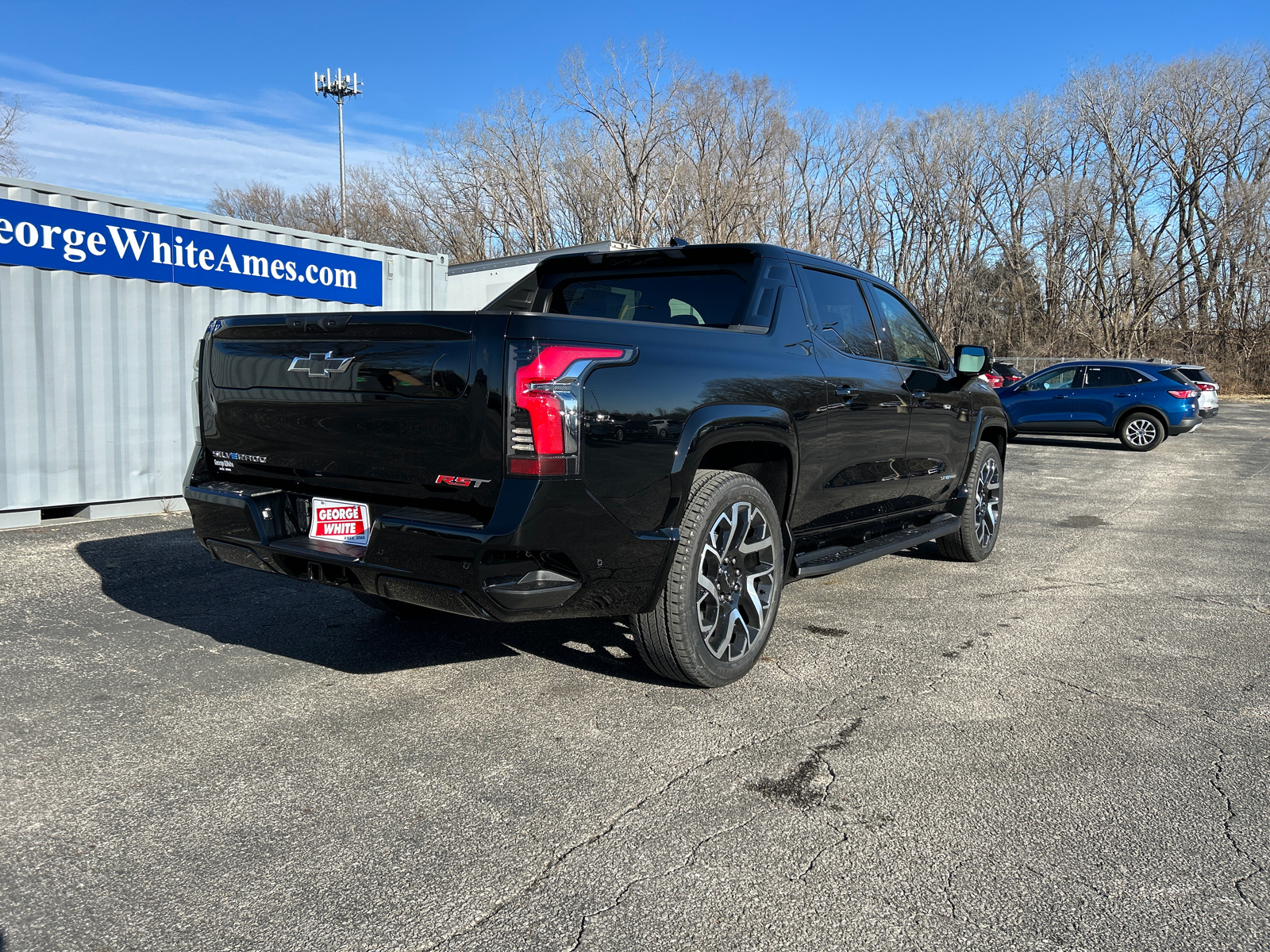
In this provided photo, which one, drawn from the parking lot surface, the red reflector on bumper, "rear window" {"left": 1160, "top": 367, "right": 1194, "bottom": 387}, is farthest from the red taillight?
"rear window" {"left": 1160, "top": 367, "right": 1194, "bottom": 387}

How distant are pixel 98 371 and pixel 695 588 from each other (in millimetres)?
6713

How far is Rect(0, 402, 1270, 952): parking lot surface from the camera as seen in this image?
233 cm

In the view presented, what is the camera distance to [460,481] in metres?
3.22

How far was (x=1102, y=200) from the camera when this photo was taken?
47.2 meters

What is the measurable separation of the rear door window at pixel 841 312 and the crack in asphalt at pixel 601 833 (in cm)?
196

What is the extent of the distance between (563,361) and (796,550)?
1.96 meters

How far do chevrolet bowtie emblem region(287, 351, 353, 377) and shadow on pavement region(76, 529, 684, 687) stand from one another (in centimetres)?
140

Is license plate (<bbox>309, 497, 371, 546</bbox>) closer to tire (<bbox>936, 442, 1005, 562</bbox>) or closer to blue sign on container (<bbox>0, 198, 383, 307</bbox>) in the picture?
tire (<bbox>936, 442, 1005, 562</bbox>)

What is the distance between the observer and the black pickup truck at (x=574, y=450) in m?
3.15

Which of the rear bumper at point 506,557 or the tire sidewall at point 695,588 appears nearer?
the rear bumper at point 506,557

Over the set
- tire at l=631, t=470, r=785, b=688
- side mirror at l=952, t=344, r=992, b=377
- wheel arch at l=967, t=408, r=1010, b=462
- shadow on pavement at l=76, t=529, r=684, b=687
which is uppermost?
side mirror at l=952, t=344, r=992, b=377

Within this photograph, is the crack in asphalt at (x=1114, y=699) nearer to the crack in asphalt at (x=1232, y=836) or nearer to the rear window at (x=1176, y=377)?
the crack in asphalt at (x=1232, y=836)

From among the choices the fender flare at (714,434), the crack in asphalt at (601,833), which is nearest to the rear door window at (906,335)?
the fender flare at (714,434)

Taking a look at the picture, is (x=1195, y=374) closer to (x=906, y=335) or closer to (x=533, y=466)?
(x=906, y=335)
